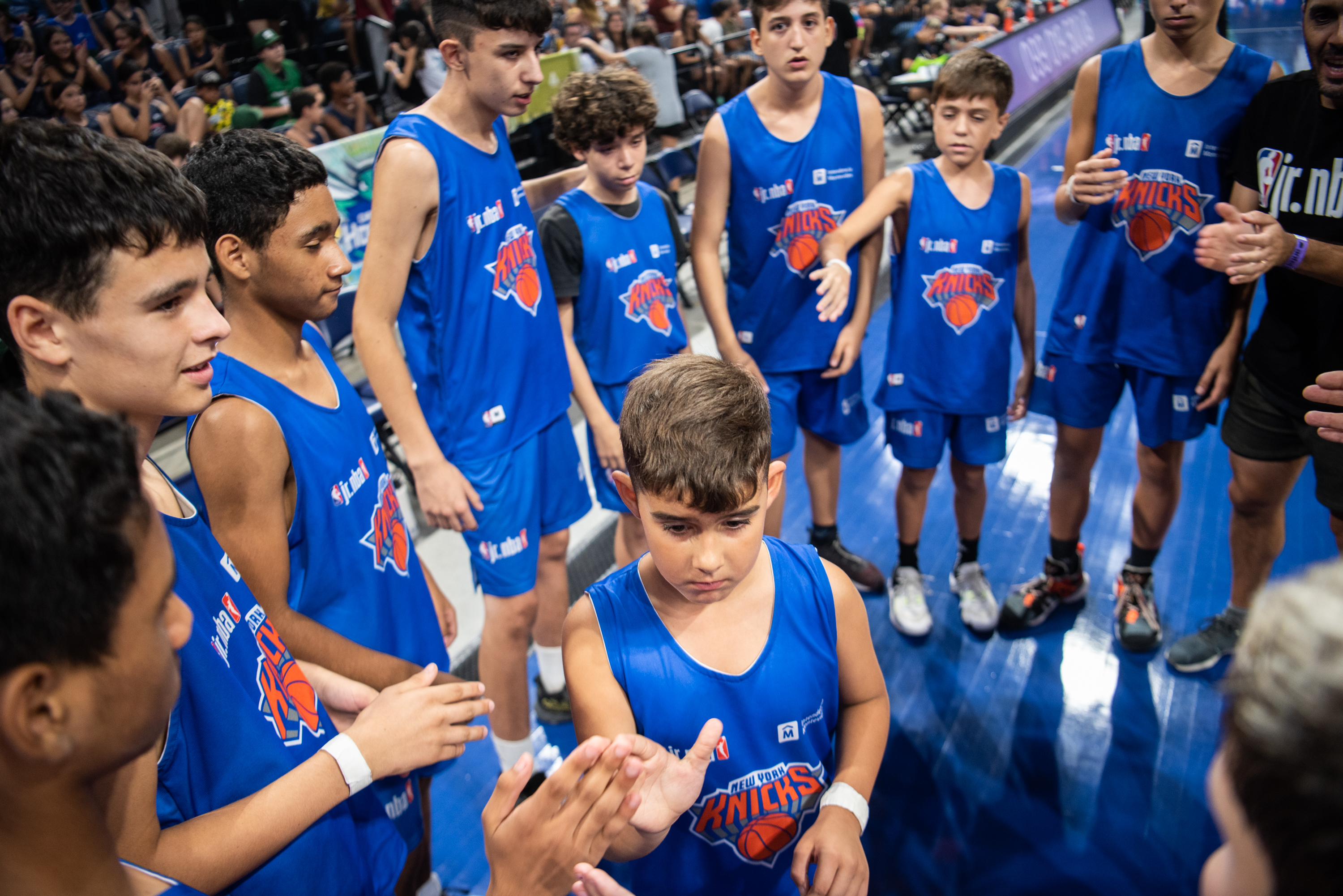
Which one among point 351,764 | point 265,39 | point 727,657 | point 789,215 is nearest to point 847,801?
point 727,657

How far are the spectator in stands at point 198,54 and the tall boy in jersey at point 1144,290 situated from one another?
839 cm

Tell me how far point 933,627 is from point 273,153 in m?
2.63

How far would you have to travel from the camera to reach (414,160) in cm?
207

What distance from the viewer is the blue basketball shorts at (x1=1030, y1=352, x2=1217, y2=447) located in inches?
107

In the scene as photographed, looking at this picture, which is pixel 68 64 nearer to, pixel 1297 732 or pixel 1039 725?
pixel 1039 725

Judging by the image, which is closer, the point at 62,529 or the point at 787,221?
the point at 62,529

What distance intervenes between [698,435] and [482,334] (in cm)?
116

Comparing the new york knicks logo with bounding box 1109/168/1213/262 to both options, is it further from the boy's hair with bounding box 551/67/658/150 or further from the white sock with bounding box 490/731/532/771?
the white sock with bounding box 490/731/532/771

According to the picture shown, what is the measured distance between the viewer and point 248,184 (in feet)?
5.14

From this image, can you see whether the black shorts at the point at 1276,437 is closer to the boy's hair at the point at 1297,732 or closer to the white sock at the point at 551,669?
the boy's hair at the point at 1297,732

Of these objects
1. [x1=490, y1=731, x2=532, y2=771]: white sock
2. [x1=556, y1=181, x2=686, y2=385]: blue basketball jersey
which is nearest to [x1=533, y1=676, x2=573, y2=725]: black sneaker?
[x1=490, y1=731, x2=532, y2=771]: white sock

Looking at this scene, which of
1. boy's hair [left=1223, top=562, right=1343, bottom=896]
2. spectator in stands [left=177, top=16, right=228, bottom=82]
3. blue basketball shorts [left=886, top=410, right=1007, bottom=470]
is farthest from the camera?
spectator in stands [left=177, top=16, right=228, bottom=82]

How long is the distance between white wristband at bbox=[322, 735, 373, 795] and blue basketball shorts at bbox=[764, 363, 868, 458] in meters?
2.04

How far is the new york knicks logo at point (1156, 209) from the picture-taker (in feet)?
8.32
